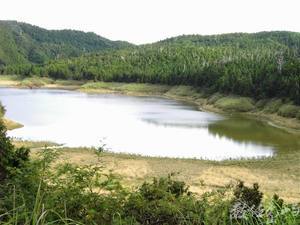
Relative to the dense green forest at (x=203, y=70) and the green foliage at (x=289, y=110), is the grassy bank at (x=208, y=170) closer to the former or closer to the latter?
the green foliage at (x=289, y=110)

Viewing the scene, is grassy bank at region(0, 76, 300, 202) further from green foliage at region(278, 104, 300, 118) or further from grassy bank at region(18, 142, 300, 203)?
green foliage at region(278, 104, 300, 118)

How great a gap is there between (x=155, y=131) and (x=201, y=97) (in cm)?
4840

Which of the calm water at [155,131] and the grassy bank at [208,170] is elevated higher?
the grassy bank at [208,170]

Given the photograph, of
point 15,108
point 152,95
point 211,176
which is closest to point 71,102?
point 15,108

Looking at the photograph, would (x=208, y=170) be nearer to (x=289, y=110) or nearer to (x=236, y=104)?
(x=289, y=110)

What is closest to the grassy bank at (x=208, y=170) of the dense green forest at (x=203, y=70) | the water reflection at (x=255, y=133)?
the water reflection at (x=255, y=133)

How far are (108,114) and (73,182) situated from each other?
237 feet

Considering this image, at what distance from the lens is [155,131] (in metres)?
63.2

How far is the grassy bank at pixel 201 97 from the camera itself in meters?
74.9

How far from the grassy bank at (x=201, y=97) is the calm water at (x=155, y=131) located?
13.4 feet

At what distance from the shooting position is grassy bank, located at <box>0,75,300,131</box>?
2948 inches

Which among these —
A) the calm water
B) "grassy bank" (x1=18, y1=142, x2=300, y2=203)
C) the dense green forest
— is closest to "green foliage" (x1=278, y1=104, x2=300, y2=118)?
the dense green forest

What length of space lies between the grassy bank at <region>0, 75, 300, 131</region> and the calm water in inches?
161

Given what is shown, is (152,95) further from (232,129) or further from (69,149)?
(69,149)
